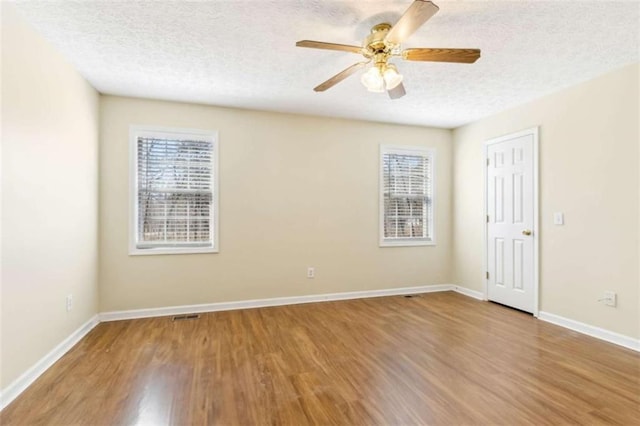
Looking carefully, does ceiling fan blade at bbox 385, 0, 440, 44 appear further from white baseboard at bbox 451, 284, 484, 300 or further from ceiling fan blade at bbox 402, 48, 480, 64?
white baseboard at bbox 451, 284, 484, 300

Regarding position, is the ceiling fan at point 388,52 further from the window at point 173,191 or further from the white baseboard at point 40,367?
the white baseboard at point 40,367

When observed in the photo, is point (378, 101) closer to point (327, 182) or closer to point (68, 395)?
point (327, 182)

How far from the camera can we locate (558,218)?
11.1 ft

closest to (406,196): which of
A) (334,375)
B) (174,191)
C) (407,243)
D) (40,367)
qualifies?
(407,243)

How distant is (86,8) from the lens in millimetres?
2025

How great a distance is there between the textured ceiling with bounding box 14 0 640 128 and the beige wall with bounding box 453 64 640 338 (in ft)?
0.84

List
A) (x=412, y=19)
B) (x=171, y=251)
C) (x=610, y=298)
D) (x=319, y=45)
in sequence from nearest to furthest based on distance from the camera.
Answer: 1. (x=412, y=19)
2. (x=319, y=45)
3. (x=610, y=298)
4. (x=171, y=251)

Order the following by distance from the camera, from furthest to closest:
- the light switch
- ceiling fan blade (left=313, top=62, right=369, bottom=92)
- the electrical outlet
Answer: the light switch
the electrical outlet
ceiling fan blade (left=313, top=62, right=369, bottom=92)

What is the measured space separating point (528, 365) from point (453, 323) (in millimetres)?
979

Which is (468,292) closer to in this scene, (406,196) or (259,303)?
(406,196)

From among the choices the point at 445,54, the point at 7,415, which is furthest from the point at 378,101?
the point at 7,415

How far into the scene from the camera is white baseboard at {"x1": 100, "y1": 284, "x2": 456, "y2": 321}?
3.54m

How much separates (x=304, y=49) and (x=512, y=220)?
324 centimetres

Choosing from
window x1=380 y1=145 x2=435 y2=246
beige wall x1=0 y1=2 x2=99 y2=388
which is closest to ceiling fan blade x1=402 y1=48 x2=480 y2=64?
window x1=380 y1=145 x2=435 y2=246
